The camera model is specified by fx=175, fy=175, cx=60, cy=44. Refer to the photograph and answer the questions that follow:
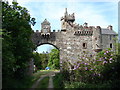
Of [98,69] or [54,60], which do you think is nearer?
[98,69]

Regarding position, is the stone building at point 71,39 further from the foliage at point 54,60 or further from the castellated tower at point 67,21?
the foliage at point 54,60

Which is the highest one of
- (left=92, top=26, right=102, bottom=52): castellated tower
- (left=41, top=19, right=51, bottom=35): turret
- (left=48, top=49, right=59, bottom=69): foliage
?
(left=41, top=19, right=51, bottom=35): turret

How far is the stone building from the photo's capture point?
29.1 metres

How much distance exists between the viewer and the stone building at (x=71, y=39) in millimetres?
29141

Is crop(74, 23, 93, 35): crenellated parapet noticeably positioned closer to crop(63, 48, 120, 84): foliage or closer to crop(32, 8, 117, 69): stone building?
crop(32, 8, 117, 69): stone building

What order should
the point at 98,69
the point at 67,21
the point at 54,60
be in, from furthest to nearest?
1. the point at 54,60
2. the point at 67,21
3. the point at 98,69

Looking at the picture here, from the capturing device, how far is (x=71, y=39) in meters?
29.7

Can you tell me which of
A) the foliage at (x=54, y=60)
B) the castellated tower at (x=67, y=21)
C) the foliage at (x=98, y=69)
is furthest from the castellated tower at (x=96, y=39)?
the foliage at (x=54, y=60)

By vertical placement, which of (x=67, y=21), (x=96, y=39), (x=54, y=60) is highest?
(x=67, y=21)

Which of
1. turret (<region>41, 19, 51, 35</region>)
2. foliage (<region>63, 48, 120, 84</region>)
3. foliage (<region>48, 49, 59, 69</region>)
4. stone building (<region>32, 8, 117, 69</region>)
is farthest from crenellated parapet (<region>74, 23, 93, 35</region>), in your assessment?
foliage (<region>48, 49, 59, 69</region>)

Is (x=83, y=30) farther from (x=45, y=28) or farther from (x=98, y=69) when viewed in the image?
(x=98, y=69)

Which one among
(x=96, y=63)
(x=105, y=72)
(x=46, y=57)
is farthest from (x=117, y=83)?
(x=46, y=57)

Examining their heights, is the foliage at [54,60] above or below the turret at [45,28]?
below

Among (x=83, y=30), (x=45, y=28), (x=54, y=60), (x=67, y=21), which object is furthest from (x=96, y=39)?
(x=54, y=60)
